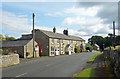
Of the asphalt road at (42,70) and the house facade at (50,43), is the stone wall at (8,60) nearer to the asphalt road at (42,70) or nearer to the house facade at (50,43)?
the asphalt road at (42,70)

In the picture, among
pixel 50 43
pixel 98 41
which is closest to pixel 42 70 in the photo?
pixel 50 43

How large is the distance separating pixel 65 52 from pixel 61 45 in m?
3.38

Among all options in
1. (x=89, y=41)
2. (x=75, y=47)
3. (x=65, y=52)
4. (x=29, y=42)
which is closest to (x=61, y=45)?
(x=65, y=52)

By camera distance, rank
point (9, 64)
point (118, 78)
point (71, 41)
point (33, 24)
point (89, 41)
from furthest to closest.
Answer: point (89, 41)
point (71, 41)
point (33, 24)
point (9, 64)
point (118, 78)

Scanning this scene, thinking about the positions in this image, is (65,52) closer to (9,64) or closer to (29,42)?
(29,42)

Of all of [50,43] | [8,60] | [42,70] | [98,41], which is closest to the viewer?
[42,70]

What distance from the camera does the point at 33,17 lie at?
92.3 ft

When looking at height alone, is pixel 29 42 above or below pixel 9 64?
above

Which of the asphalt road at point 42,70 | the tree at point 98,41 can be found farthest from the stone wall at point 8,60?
the tree at point 98,41

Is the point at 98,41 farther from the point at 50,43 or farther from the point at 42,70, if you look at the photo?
the point at 42,70

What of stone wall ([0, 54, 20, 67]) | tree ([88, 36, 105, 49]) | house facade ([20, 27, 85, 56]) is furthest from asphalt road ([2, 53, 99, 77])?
tree ([88, 36, 105, 49])

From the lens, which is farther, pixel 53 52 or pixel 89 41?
pixel 89 41

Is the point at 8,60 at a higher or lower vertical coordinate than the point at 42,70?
higher

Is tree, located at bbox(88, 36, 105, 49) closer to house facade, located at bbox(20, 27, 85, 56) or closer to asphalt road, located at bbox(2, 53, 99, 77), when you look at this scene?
house facade, located at bbox(20, 27, 85, 56)
